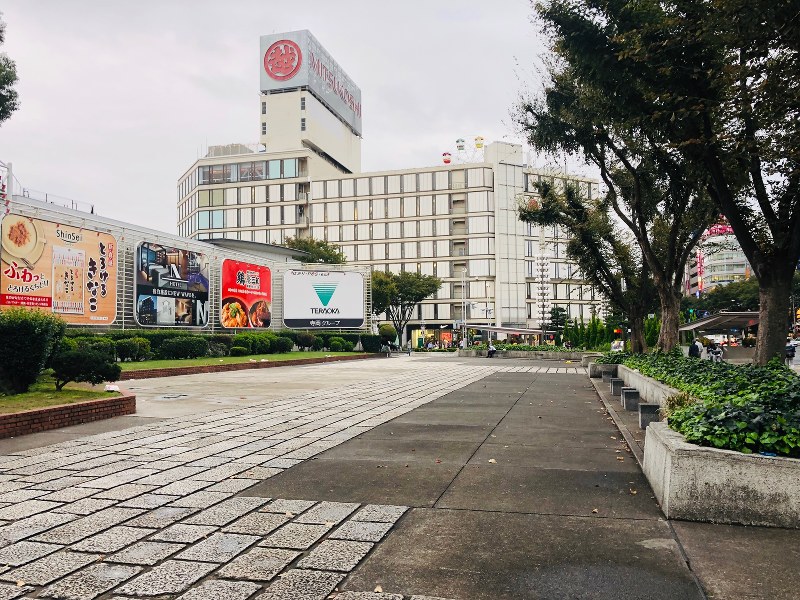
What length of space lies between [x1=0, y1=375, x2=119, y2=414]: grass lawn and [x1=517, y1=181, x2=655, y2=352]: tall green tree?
55.7 ft

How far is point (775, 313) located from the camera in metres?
10.1

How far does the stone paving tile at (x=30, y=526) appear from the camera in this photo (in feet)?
14.6

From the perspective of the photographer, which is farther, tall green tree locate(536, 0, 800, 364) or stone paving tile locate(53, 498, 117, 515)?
tall green tree locate(536, 0, 800, 364)

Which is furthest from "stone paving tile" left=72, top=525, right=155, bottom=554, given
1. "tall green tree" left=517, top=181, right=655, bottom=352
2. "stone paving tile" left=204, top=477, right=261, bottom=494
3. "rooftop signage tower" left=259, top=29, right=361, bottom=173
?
"rooftop signage tower" left=259, top=29, right=361, bottom=173

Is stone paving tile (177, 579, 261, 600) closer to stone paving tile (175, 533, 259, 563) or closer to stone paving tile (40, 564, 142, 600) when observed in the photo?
stone paving tile (175, 533, 259, 563)

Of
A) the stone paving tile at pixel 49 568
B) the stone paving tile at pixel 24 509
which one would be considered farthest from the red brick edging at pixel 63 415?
the stone paving tile at pixel 49 568

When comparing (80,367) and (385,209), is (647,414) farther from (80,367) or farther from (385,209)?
(385,209)

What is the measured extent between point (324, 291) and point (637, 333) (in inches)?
1068

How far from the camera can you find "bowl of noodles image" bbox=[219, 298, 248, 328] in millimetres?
37438

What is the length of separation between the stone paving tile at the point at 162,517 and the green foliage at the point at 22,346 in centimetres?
701

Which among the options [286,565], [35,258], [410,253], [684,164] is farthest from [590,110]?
[410,253]

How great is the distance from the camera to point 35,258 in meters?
24.1

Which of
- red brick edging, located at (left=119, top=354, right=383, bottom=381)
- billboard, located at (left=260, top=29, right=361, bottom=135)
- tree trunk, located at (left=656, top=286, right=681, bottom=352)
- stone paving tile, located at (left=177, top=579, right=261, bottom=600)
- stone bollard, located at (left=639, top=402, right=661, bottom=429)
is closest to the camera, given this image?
stone paving tile, located at (left=177, top=579, right=261, bottom=600)

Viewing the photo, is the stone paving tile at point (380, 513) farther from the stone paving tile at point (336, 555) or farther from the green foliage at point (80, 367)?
the green foliage at point (80, 367)
